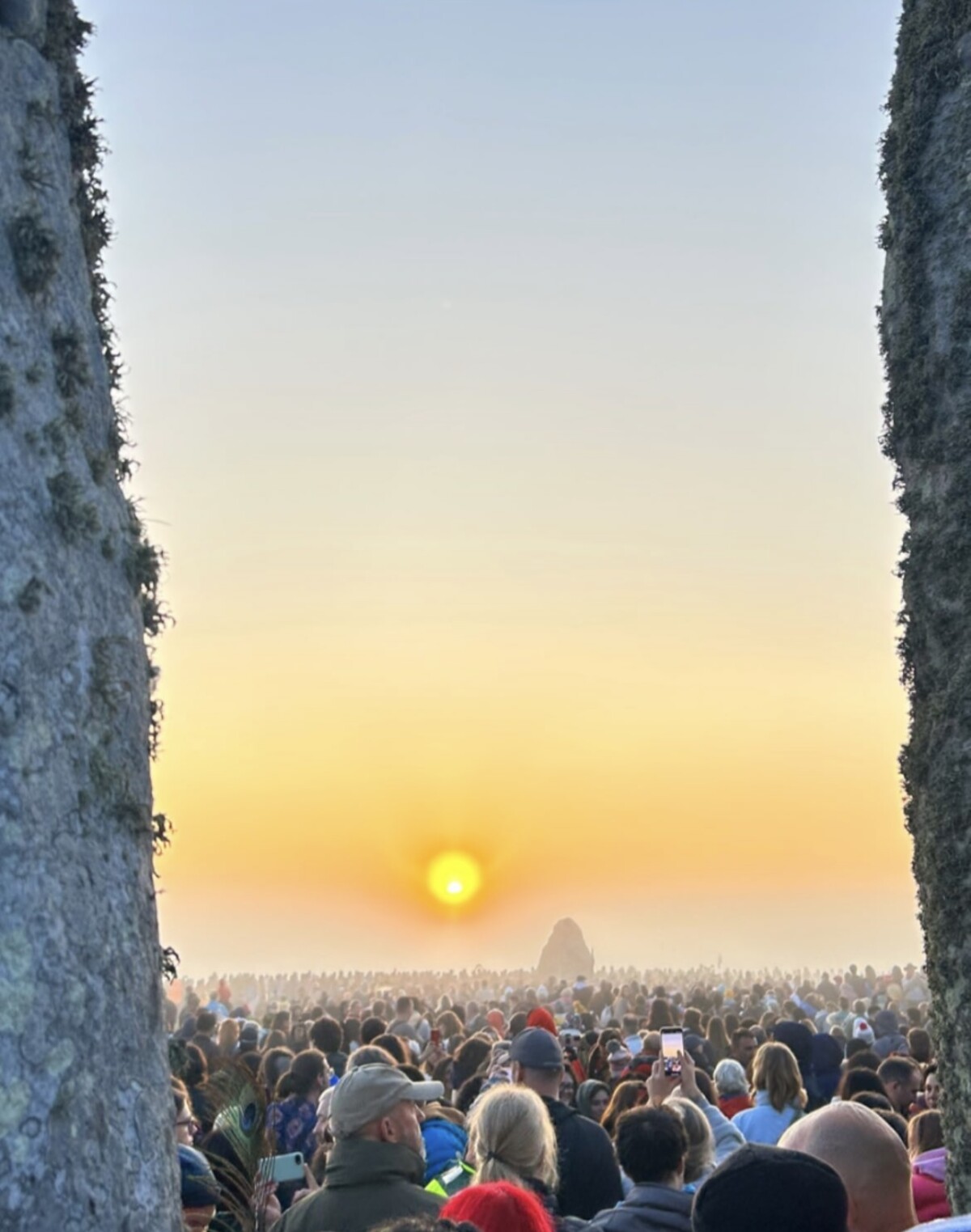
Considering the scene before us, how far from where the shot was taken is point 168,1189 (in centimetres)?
311

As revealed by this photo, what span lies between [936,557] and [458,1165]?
161 inches

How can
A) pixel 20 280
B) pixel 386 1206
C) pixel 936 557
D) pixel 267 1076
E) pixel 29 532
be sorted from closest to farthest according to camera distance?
pixel 29 532 < pixel 20 280 < pixel 936 557 < pixel 386 1206 < pixel 267 1076

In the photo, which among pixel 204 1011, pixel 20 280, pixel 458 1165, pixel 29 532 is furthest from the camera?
pixel 204 1011

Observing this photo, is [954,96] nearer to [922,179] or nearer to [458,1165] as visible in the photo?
[922,179]

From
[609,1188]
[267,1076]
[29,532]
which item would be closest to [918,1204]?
[609,1188]

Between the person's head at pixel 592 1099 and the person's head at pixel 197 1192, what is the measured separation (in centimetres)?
623

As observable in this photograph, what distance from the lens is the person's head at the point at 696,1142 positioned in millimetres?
6770

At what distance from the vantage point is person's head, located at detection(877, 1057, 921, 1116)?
10516mm

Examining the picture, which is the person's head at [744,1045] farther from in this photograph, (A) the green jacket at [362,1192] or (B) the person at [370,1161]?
(A) the green jacket at [362,1192]

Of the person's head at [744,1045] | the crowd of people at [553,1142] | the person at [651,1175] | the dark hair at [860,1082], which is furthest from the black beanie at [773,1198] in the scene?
the person's head at [744,1045]

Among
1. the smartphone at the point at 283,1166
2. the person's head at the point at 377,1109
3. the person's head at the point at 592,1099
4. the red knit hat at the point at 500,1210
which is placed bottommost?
the person's head at the point at 592,1099

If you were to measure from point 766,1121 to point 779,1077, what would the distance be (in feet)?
1.00

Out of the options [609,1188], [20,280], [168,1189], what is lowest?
[609,1188]

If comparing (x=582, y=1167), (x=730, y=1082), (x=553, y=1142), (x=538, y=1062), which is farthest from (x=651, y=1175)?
(x=730, y=1082)
